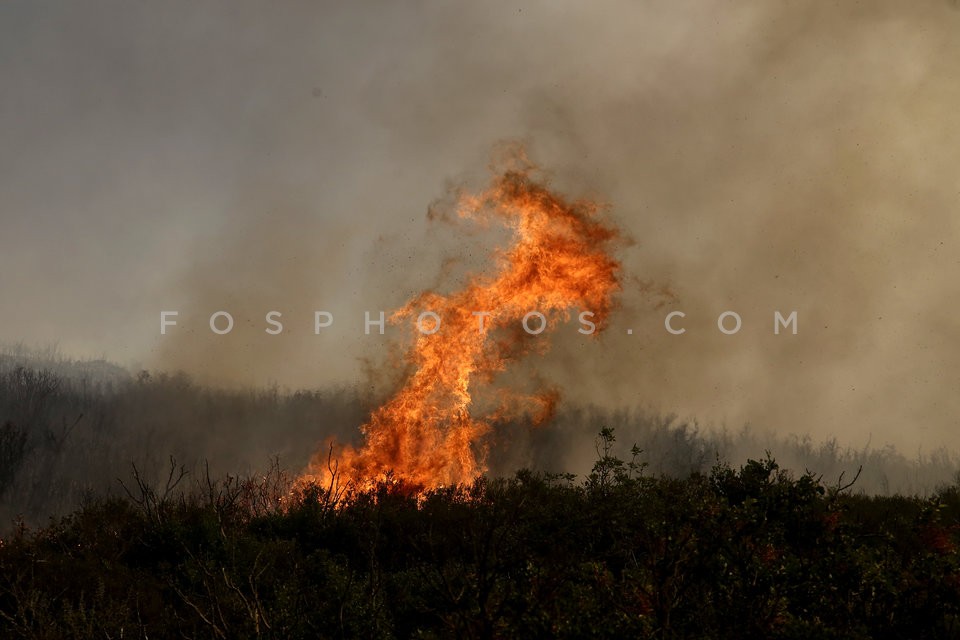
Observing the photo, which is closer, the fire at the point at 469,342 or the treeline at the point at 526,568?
the treeline at the point at 526,568

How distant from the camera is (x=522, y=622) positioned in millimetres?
6551

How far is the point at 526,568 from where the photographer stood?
7746mm

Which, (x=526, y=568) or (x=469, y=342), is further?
(x=469, y=342)

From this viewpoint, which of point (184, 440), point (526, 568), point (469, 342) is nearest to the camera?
point (526, 568)

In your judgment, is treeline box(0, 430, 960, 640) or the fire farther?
the fire

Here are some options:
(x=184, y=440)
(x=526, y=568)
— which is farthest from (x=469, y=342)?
(x=184, y=440)

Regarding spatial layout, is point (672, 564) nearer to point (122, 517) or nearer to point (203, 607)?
point (203, 607)

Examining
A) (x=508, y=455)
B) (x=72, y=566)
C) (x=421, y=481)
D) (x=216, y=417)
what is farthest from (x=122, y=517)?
(x=216, y=417)

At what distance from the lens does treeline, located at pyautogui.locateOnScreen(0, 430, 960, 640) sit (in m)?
6.99

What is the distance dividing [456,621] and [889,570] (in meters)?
6.02

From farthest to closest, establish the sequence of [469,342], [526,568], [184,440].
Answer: [184,440] → [469,342] → [526,568]

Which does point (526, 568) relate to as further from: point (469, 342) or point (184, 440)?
point (184, 440)

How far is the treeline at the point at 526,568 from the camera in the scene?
275 inches

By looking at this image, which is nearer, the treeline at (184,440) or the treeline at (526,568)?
the treeline at (526,568)
